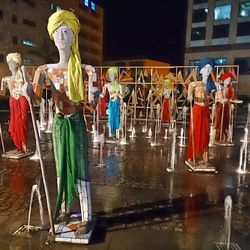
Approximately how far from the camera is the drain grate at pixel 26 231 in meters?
3.89

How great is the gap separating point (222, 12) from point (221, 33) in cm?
267

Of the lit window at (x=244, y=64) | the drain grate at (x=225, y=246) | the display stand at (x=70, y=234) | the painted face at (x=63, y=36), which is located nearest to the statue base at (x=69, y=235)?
the display stand at (x=70, y=234)

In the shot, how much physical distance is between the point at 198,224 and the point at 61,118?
7.59 feet

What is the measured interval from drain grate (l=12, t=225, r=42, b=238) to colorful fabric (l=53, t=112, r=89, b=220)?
1.10ft

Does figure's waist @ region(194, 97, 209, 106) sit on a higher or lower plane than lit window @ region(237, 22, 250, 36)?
lower

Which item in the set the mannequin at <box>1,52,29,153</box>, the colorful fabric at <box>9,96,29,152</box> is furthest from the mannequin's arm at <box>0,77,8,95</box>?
the colorful fabric at <box>9,96,29,152</box>

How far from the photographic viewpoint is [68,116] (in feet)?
12.8

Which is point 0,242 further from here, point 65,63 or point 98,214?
point 65,63

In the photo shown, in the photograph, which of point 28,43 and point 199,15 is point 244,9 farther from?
point 28,43

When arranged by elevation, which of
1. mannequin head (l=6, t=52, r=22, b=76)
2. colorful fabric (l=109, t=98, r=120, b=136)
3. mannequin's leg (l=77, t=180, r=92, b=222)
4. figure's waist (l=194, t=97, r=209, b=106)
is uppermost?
mannequin head (l=6, t=52, r=22, b=76)

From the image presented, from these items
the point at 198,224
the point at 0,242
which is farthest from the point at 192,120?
the point at 0,242

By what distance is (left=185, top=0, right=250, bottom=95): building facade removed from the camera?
38781 millimetres

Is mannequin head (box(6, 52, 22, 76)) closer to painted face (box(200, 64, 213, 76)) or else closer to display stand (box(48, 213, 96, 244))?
painted face (box(200, 64, 213, 76))

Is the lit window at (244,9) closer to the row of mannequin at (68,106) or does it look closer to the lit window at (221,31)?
the lit window at (221,31)
